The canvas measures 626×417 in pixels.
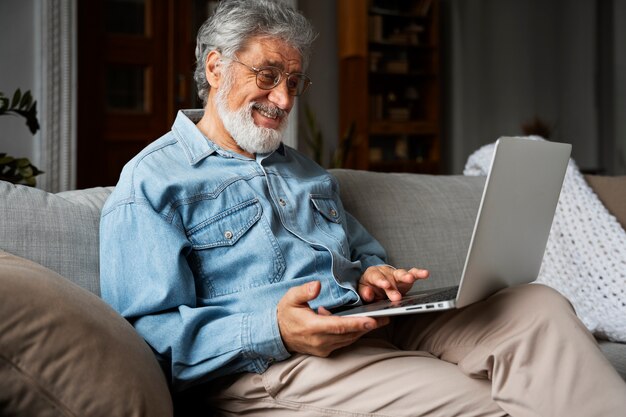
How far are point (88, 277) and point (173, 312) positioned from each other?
0.24 metres

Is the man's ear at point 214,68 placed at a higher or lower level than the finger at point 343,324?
higher

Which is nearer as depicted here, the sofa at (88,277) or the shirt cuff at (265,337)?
the sofa at (88,277)

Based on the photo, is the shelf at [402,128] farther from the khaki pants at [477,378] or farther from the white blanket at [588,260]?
the khaki pants at [477,378]

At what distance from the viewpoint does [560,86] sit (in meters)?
7.21

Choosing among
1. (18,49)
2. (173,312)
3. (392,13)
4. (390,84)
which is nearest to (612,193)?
(173,312)

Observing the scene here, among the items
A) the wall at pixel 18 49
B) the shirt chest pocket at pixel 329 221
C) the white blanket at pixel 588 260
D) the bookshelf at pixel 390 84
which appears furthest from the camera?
the bookshelf at pixel 390 84

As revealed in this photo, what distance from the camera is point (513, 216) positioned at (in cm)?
135

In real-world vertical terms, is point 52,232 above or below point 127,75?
below

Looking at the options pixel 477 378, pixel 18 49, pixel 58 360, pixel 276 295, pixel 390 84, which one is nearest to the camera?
pixel 58 360

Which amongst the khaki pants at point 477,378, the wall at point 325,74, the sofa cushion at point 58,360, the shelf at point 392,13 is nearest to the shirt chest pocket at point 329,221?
the khaki pants at point 477,378

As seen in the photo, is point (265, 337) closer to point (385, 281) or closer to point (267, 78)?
point (385, 281)

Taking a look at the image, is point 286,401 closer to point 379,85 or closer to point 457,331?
point 457,331

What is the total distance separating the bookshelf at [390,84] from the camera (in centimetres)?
592

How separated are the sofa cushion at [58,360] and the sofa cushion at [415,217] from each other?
104cm
